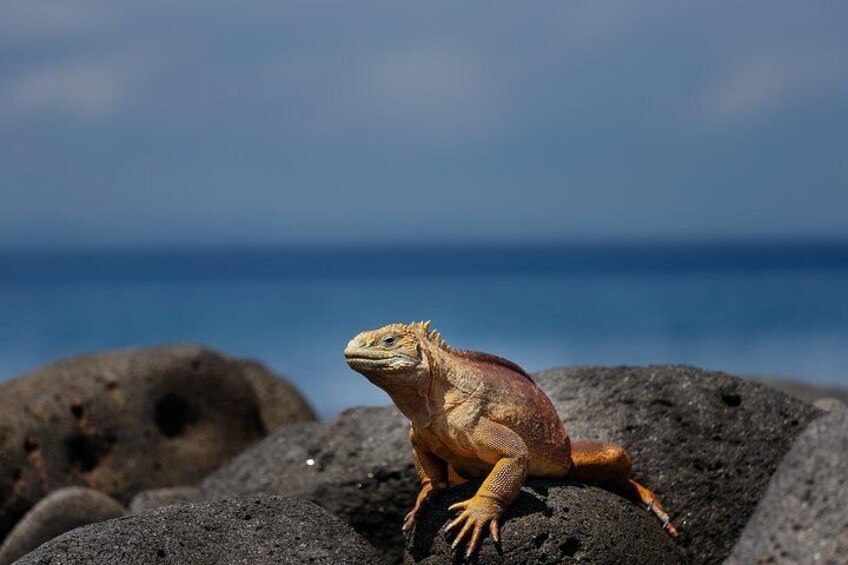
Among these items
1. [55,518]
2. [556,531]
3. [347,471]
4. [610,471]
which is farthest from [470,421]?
[55,518]

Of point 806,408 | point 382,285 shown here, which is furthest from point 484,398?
point 382,285

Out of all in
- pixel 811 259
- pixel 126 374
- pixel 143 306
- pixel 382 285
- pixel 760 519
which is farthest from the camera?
pixel 811 259

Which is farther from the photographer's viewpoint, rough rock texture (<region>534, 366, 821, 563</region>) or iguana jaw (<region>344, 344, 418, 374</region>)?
rough rock texture (<region>534, 366, 821, 563</region>)

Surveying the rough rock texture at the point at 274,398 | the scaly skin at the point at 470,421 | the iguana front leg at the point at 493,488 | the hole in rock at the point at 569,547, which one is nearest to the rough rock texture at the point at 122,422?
the rough rock texture at the point at 274,398

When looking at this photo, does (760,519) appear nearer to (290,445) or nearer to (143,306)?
(290,445)

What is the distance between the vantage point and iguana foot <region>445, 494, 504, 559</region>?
20.9 ft

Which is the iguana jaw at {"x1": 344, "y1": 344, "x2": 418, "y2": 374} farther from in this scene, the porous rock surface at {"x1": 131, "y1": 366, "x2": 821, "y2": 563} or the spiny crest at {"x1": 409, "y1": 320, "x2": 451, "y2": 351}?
the porous rock surface at {"x1": 131, "y1": 366, "x2": 821, "y2": 563}

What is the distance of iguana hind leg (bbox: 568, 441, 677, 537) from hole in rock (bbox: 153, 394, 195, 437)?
6.39m

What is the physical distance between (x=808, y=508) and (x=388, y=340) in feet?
7.42

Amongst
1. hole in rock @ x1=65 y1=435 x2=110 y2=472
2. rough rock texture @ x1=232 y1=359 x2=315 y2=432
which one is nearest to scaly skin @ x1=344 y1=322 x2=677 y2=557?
hole in rock @ x1=65 y1=435 x2=110 y2=472

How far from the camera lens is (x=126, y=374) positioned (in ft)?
41.3

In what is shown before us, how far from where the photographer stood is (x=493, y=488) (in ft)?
20.9

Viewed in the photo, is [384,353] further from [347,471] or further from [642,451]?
[347,471]

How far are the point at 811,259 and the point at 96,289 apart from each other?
50785 millimetres
